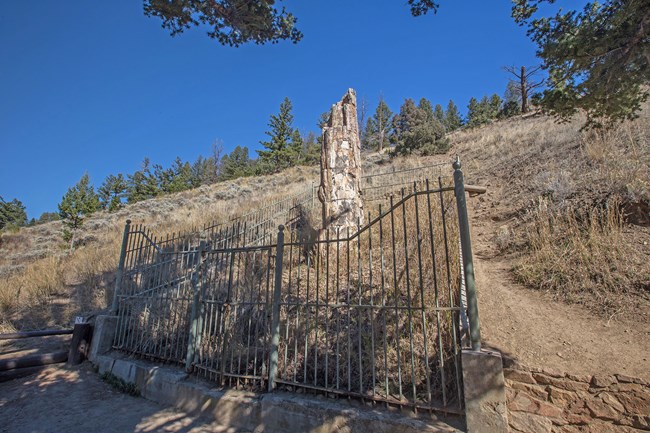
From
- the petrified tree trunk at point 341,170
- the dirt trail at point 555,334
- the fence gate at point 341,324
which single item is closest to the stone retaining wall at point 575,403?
the dirt trail at point 555,334

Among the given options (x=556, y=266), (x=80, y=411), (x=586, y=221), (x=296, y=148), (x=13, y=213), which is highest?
(x=296, y=148)

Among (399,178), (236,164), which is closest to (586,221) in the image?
(399,178)

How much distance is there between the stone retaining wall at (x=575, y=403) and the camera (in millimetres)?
2361

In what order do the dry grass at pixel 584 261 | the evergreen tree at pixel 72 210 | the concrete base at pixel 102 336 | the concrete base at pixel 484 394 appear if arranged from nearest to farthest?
1. the concrete base at pixel 484 394
2. the dry grass at pixel 584 261
3. the concrete base at pixel 102 336
4. the evergreen tree at pixel 72 210

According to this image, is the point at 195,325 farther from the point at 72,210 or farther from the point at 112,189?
the point at 112,189

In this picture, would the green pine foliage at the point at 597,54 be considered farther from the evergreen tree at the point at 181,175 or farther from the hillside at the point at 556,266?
the evergreen tree at the point at 181,175

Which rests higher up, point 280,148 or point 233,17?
point 280,148

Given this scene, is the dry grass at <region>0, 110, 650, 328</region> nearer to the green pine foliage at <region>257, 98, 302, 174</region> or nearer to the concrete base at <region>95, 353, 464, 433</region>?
the concrete base at <region>95, 353, 464, 433</region>

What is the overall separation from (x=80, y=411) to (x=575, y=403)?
565 cm

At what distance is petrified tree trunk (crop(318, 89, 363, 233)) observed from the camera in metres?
7.40

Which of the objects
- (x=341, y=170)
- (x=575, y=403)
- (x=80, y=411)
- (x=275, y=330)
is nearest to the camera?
(x=575, y=403)

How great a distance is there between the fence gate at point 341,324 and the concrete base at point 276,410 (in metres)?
0.13

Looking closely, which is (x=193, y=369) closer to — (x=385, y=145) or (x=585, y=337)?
(x=585, y=337)

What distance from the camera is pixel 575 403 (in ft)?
8.23
